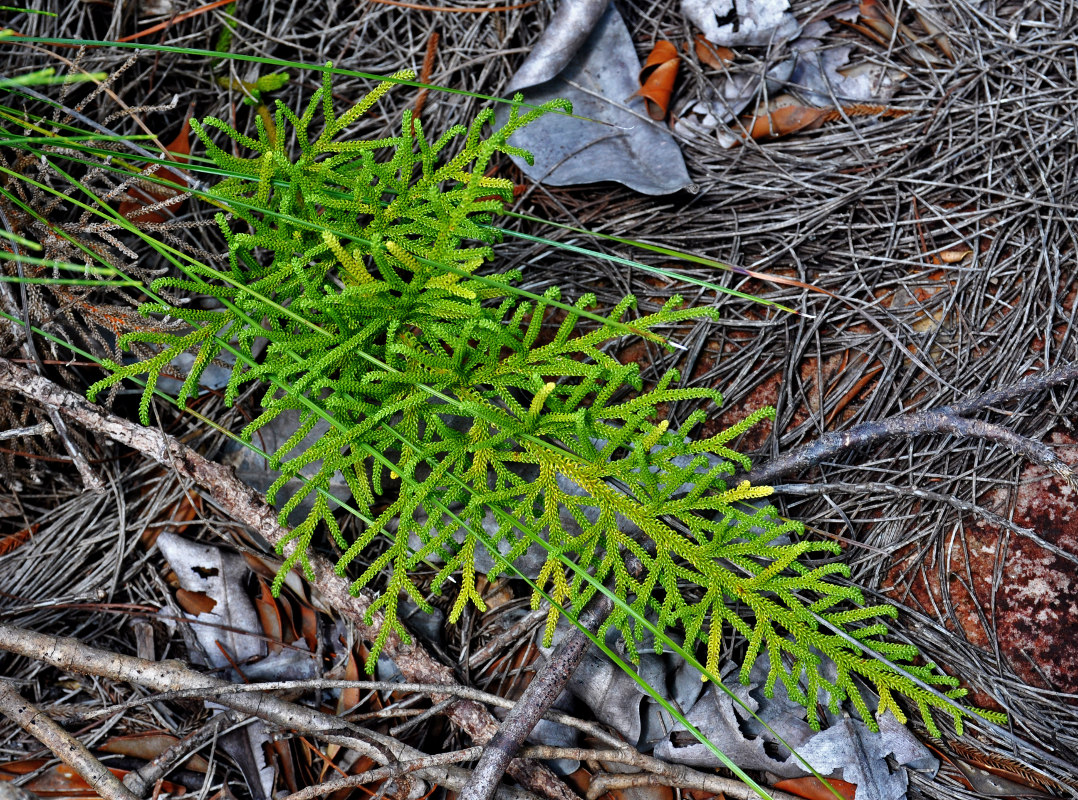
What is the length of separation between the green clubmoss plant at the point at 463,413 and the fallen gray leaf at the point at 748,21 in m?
1.21

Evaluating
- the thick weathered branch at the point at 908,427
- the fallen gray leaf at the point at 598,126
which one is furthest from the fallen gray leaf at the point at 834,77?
the thick weathered branch at the point at 908,427

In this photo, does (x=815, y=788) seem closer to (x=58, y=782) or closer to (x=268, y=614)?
(x=268, y=614)

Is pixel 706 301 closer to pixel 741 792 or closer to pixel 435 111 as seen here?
pixel 435 111

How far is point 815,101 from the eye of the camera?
3.03 m

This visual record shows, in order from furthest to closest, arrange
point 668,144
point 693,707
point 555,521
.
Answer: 1. point 668,144
2. point 693,707
3. point 555,521

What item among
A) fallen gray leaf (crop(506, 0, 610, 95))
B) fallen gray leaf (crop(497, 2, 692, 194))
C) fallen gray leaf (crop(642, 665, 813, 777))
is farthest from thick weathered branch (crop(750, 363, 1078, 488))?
fallen gray leaf (crop(506, 0, 610, 95))

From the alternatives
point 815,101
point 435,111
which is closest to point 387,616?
point 435,111

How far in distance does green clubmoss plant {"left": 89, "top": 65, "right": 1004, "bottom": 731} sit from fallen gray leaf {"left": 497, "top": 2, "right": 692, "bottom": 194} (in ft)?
2.04

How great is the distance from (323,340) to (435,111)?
1356mm

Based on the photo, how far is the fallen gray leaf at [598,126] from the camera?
9.59 ft

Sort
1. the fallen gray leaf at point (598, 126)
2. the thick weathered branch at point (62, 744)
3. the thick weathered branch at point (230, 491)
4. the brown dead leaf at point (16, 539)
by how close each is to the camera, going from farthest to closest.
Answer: the fallen gray leaf at point (598, 126)
the brown dead leaf at point (16, 539)
the thick weathered branch at point (230, 491)
the thick weathered branch at point (62, 744)

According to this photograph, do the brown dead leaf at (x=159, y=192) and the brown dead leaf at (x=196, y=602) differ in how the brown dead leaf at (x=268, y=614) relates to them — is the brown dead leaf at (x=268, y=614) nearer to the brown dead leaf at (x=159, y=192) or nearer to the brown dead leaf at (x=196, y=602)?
the brown dead leaf at (x=196, y=602)

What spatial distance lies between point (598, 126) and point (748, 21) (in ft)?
2.51

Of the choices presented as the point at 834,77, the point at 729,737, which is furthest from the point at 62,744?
the point at 834,77
